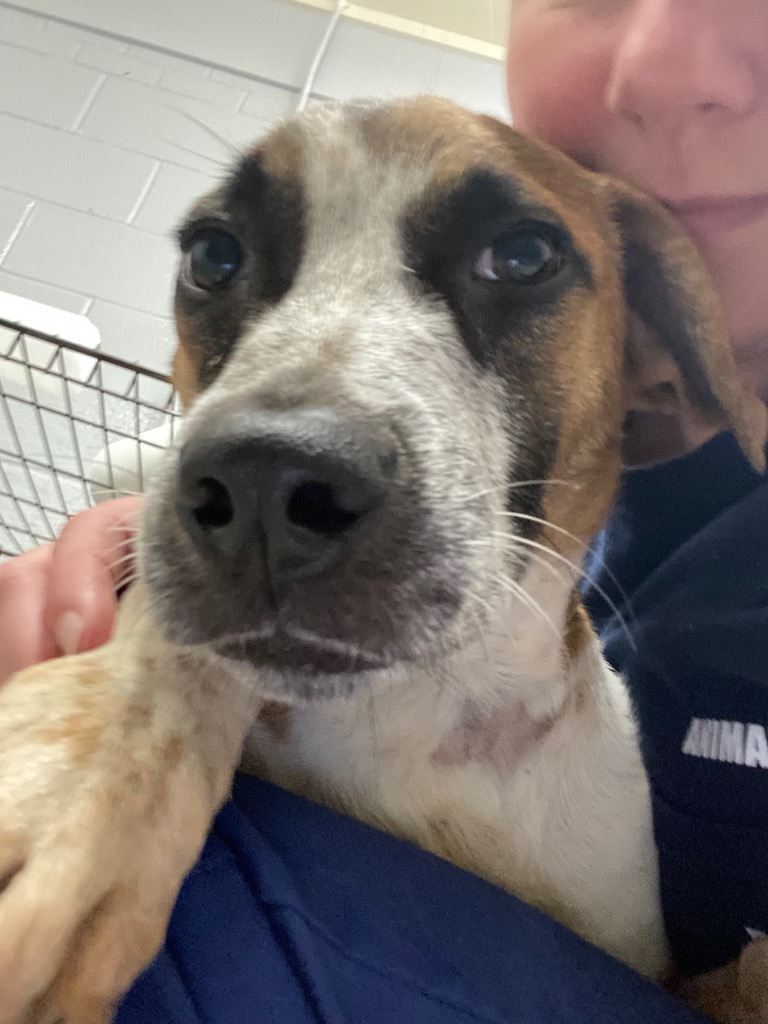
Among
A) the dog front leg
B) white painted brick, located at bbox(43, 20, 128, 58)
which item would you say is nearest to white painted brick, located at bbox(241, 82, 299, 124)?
white painted brick, located at bbox(43, 20, 128, 58)

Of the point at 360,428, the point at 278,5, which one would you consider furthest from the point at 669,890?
the point at 278,5

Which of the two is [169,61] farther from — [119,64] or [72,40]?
[72,40]

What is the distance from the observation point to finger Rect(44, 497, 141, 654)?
1114mm

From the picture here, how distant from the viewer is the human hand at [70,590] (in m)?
1.12

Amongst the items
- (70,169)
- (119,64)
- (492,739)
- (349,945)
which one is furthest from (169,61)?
(349,945)

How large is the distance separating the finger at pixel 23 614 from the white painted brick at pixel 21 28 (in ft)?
10.00

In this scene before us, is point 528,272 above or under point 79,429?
above

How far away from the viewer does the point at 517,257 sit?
1.02 metres

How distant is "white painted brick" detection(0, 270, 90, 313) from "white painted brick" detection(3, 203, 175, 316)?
0.03m

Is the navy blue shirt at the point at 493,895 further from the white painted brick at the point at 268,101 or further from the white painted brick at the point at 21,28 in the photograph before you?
the white painted brick at the point at 21,28

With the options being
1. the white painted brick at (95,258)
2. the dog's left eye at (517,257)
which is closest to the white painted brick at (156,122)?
the white painted brick at (95,258)

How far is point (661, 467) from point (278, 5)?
348cm

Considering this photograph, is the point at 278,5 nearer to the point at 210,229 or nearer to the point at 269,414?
the point at 210,229

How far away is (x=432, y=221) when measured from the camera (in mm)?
1020
